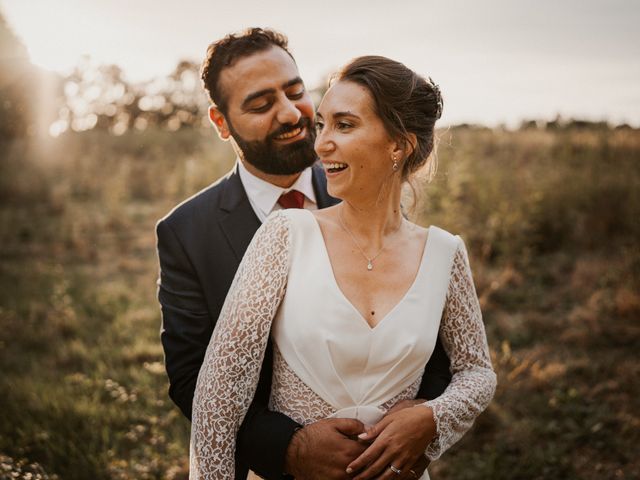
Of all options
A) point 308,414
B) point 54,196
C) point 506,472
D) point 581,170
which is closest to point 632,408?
point 506,472

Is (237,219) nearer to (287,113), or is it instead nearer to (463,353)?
(287,113)

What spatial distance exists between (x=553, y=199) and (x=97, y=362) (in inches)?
215

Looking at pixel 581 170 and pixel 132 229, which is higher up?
pixel 581 170

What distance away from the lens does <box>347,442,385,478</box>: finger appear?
1710mm

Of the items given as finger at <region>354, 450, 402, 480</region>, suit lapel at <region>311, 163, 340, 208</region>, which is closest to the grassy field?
suit lapel at <region>311, 163, 340, 208</region>

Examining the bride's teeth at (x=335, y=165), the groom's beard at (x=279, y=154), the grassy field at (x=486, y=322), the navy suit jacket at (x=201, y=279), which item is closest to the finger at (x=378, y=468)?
the navy suit jacket at (x=201, y=279)

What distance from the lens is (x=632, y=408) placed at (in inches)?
150

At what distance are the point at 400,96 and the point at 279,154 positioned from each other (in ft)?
2.82

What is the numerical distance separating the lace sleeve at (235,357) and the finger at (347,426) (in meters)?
0.33

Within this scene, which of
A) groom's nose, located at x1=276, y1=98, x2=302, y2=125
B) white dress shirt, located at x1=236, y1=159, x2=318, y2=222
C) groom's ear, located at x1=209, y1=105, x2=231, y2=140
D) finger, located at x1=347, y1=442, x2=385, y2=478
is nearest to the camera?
finger, located at x1=347, y1=442, x2=385, y2=478

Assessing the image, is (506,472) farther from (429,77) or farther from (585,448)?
(429,77)

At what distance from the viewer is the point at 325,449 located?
1736 millimetres

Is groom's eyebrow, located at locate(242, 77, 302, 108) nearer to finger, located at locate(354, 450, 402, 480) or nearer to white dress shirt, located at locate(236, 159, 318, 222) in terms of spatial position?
white dress shirt, located at locate(236, 159, 318, 222)

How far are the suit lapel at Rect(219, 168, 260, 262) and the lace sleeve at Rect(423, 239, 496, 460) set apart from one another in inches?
36.5
